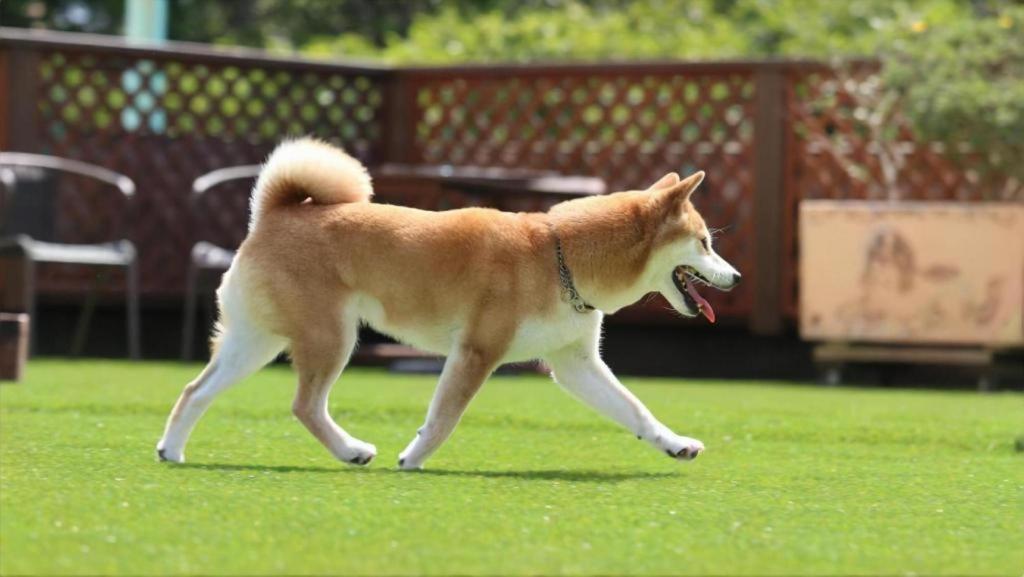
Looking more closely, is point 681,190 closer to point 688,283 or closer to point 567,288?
point 688,283

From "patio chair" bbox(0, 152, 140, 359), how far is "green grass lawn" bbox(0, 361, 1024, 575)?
7.26ft

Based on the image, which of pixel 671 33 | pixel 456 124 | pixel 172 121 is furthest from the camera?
pixel 671 33

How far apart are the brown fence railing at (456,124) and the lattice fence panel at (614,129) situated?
0.01 m

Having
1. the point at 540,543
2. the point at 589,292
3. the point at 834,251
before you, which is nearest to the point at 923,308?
the point at 834,251

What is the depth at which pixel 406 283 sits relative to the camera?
16.6 ft

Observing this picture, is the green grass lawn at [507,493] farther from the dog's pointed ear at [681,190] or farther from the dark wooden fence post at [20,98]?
the dark wooden fence post at [20,98]

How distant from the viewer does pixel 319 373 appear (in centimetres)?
495

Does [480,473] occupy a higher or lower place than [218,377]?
lower

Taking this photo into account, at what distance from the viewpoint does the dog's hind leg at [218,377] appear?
502 centimetres

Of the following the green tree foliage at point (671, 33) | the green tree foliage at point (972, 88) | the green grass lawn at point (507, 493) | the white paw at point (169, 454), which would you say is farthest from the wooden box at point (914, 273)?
the white paw at point (169, 454)

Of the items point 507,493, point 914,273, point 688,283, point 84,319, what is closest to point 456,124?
point 84,319

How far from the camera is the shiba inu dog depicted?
16.3 ft

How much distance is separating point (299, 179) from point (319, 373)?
589 mm

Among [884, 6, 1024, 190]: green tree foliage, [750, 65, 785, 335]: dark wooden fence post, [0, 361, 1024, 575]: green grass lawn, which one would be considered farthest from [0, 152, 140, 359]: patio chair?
[884, 6, 1024, 190]: green tree foliage
